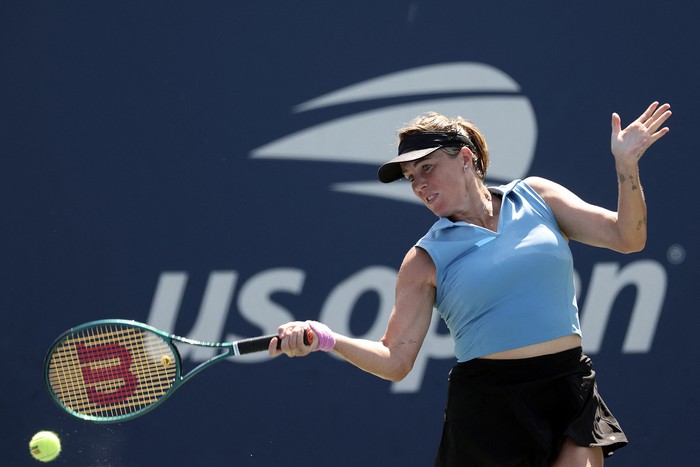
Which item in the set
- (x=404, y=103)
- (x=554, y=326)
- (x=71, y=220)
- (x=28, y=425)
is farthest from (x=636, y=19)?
(x=28, y=425)

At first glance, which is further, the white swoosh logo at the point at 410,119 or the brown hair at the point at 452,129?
the white swoosh logo at the point at 410,119

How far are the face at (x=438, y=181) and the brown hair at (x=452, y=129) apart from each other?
44mm

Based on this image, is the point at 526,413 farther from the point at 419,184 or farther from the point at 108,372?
the point at 108,372

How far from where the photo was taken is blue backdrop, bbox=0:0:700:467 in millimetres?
3959

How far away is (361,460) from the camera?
4117mm

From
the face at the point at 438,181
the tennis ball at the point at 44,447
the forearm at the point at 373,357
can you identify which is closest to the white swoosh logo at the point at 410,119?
the tennis ball at the point at 44,447

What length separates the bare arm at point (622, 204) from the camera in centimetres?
247

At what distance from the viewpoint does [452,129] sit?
266 centimetres

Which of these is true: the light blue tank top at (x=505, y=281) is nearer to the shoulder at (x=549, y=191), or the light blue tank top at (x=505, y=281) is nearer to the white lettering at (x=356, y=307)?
the shoulder at (x=549, y=191)

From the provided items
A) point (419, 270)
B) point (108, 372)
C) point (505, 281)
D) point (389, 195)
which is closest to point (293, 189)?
point (389, 195)

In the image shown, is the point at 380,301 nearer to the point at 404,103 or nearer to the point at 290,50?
the point at 404,103

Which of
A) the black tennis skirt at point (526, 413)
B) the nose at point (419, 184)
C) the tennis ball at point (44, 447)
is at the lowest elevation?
the tennis ball at point (44, 447)

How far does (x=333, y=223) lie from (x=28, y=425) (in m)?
1.51

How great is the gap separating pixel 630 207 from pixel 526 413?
598 millimetres
